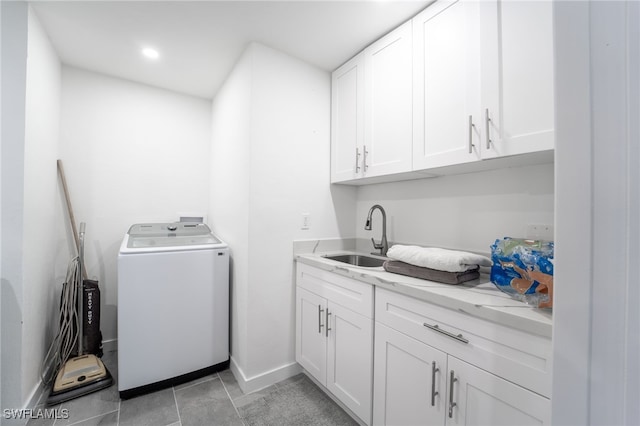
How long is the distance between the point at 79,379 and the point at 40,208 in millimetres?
1170

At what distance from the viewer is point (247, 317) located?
1.74 metres

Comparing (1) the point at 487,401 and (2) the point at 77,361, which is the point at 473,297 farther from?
(2) the point at 77,361

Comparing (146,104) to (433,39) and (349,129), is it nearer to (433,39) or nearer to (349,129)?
(349,129)

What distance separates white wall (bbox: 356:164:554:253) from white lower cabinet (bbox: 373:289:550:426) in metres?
0.68

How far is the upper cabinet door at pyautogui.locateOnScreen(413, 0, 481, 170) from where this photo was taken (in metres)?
1.23

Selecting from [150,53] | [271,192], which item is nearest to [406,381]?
[271,192]

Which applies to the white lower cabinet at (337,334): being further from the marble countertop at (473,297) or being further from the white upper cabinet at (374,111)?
the white upper cabinet at (374,111)

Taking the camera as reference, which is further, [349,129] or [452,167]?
[349,129]

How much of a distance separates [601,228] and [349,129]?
1760 millimetres

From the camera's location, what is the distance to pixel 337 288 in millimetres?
1541

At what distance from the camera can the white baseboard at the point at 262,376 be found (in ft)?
5.63

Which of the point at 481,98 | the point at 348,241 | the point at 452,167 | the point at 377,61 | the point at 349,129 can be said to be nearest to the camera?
the point at 481,98

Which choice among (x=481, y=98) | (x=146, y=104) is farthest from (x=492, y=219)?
(x=146, y=104)

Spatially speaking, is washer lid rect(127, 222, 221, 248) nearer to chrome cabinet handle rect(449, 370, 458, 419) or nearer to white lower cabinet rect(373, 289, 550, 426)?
white lower cabinet rect(373, 289, 550, 426)
